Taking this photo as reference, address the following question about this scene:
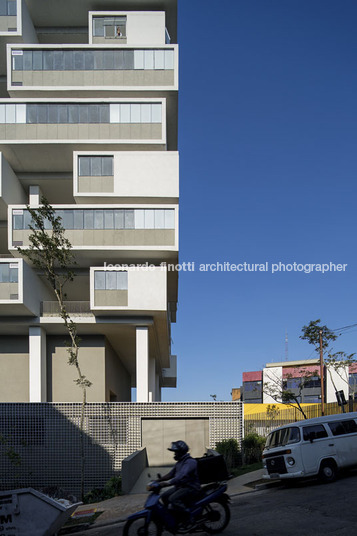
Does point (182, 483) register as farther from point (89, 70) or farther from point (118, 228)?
point (89, 70)

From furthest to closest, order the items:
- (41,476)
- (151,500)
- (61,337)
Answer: (61,337), (41,476), (151,500)

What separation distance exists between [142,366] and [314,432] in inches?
779

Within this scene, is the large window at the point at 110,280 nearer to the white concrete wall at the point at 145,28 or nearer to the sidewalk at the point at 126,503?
the white concrete wall at the point at 145,28

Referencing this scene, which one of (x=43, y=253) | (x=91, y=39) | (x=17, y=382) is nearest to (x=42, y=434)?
(x=43, y=253)

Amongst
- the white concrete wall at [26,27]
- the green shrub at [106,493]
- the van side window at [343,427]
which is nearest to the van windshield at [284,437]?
the van side window at [343,427]

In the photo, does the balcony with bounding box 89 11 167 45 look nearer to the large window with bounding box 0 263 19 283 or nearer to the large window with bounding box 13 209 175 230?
the large window with bounding box 13 209 175 230

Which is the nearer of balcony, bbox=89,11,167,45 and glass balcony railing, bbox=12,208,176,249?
glass balcony railing, bbox=12,208,176,249

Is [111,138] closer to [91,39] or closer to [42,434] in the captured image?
[91,39]

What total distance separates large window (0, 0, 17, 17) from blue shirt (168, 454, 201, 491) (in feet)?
118

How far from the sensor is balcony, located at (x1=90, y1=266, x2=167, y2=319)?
34.0 meters

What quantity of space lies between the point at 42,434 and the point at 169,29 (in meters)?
31.4

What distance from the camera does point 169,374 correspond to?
63281mm

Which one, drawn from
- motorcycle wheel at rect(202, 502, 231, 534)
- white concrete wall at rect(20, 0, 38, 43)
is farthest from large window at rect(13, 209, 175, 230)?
motorcycle wheel at rect(202, 502, 231, 534)

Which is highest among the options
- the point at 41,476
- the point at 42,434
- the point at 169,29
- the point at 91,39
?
the point at 169,29
